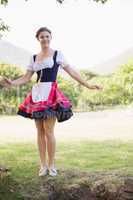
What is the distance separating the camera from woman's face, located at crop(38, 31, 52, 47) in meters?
4.09

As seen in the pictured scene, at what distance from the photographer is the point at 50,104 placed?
4.09 m

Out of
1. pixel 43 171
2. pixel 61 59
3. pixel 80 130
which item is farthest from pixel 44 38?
pixel 80 130

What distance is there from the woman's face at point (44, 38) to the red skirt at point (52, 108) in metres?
0.30

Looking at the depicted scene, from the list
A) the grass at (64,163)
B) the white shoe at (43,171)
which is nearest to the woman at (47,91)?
the white shoe at (43,171)

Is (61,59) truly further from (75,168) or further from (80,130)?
(80,130)

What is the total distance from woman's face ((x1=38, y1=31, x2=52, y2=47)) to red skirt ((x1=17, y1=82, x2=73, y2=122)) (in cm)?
30

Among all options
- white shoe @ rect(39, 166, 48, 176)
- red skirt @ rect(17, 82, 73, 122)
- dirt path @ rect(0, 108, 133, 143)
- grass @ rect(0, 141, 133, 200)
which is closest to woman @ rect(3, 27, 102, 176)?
red skirt @ rect(17, 82, 73, 122)

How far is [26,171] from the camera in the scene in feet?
15.5

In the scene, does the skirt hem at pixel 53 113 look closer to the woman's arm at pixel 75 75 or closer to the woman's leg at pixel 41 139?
the woman's leg at pixel 41 139

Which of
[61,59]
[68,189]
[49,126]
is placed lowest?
[68,189]

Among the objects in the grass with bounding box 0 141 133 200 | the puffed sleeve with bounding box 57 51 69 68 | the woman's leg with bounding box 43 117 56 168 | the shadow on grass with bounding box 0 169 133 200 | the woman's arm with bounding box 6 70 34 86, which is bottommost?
the shadow on grass with bounding box 0 169 133 200

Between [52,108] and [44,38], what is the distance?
1.68 feet

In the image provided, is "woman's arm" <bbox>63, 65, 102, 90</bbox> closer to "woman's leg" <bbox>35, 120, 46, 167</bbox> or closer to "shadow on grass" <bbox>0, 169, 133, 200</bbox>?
"woman's leg" <bbox>35, 120, 46, 167</bbox>

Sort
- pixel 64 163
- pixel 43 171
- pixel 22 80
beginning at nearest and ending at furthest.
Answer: pixel 22 80
pixel 43 171
pixel 64 163
